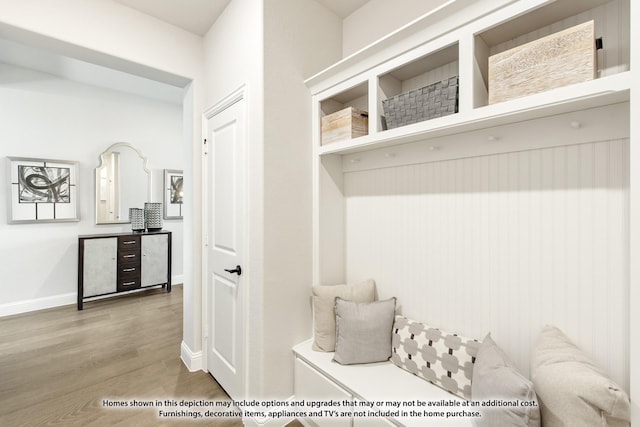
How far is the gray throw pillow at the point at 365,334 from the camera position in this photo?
5.39 feet

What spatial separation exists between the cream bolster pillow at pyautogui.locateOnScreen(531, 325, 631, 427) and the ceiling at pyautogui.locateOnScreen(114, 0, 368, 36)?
2.25m

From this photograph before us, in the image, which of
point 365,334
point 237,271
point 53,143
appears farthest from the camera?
point 53,143

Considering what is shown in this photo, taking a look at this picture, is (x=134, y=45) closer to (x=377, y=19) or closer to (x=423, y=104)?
(x=377, y=19)

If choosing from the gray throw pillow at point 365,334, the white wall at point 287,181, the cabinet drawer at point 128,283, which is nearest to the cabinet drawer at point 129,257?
the cabinet drawer at point 128,283

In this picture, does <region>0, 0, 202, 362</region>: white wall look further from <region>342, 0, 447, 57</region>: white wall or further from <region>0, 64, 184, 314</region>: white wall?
<region>0, 64, 184, 314</region>: white wall

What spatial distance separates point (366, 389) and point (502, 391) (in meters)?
0.65

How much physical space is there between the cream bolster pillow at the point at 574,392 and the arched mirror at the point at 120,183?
16.2 ft

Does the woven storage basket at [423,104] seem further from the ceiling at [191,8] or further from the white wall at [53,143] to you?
the white wall at [53,143]

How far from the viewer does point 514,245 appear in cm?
132

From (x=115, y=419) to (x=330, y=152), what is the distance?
2161 millimetres

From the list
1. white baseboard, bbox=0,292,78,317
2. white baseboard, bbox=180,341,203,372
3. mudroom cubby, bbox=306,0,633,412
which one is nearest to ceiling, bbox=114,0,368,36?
mudroom cubby, bbox=306,0,633,412

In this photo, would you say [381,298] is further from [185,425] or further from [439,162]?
[185,425]

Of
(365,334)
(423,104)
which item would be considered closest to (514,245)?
(423,104)


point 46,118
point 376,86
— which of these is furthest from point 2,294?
point 376,86
